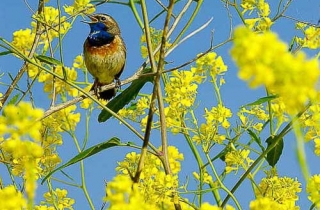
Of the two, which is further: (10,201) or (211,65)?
(211,65)

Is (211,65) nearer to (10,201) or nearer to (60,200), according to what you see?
(60,200)

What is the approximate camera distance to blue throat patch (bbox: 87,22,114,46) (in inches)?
202

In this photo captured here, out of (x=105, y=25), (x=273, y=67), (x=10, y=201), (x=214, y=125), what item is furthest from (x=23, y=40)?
(x=273, y=67)

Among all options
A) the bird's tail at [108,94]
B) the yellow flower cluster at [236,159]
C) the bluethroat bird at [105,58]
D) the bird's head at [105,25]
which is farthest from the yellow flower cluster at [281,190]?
the bird's head at [105,25]

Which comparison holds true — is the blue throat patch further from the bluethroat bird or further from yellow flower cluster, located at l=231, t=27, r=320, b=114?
yellow flower cluster, located at l=231, t=27, r=320, b=114

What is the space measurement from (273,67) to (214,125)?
96.4 inches

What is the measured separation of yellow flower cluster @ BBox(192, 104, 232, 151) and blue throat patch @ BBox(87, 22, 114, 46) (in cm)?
196

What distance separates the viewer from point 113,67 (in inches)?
193

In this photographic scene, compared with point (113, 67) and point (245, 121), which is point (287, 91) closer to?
point (245, 121)

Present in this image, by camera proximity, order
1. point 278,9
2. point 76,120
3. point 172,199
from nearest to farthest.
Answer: point 172,199
point 278,9
point 76,120

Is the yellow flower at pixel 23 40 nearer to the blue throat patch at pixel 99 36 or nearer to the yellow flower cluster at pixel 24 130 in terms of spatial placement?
the blue throat patch at pixel 99 36

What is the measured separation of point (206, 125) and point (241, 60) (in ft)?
8.04

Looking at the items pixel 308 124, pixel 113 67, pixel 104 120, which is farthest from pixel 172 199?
pixel 113 67

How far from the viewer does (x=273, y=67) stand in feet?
2.73
